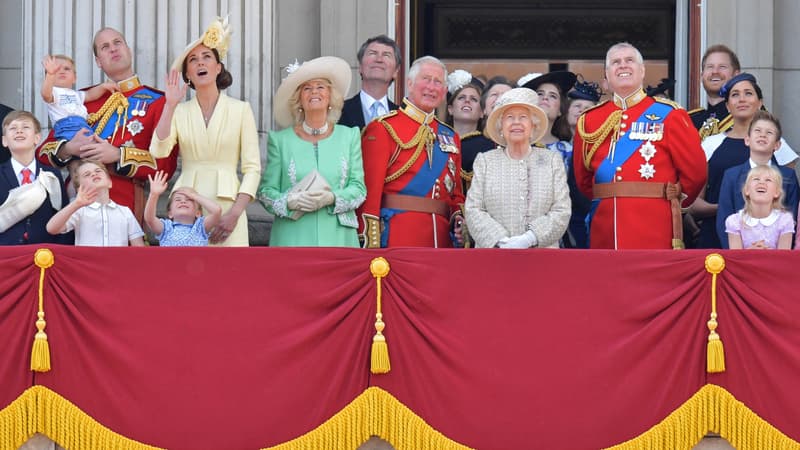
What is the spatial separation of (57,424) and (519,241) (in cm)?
237

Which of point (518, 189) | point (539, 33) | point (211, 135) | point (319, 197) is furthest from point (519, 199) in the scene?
point (539, 33)

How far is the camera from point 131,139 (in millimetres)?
10102

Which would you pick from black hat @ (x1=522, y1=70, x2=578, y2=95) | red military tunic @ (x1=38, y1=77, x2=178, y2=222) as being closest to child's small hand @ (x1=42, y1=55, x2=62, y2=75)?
red military tunic @ (x1=38, y1=77, x2=178, y2=222)

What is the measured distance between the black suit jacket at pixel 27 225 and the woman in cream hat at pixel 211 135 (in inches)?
25.3

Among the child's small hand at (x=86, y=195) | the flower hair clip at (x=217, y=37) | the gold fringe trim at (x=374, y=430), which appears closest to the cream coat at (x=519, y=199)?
the gold fringe trim at (x=374, y=430)

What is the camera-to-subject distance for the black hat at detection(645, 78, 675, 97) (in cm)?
1143

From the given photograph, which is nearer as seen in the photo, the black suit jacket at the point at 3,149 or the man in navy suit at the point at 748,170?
the man in navy suit at the point at 748,170

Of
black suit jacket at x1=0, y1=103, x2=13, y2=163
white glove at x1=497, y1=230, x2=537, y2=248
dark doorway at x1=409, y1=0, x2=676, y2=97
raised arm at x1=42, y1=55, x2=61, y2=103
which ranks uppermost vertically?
dark doorway at x1=409, y1=0, x2=676, y2=97

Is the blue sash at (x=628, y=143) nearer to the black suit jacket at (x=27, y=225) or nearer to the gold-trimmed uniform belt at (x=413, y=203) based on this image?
the gold-trimmed uniform belt at (x=413, y=203)

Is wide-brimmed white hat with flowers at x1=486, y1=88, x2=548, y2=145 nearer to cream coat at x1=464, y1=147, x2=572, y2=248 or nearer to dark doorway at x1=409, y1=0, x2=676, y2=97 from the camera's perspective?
cream coat at x1=464, y1=147, x2=572, y2=248

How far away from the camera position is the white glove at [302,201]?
962 cm

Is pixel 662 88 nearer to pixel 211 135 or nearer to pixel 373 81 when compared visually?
pixel 373 81

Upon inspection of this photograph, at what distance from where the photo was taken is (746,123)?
405 inches

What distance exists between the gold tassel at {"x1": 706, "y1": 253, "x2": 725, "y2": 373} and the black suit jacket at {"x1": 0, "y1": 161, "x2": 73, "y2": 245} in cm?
316
